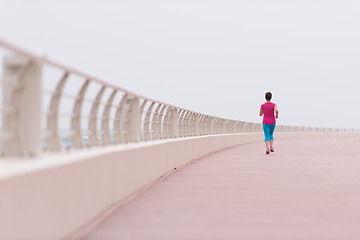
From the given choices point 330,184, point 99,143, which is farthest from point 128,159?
point 330,184

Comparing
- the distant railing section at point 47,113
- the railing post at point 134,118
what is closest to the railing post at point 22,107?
the distant railing section at point 47,113

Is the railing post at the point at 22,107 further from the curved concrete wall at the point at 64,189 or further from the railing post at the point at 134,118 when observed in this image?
the railing post at the point at 134,118

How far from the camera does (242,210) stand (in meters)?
7.52

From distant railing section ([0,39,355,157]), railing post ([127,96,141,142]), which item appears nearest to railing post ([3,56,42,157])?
distant railing section ([0,39,355,157])

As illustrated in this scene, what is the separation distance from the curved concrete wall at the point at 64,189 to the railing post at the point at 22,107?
0.21m

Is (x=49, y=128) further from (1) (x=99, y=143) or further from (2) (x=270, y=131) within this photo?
(2) (x=270, y=131)

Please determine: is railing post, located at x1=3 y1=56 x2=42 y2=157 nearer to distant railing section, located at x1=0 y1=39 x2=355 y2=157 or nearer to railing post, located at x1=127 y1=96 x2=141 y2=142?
distant railing section, located at x1=0 y1=39 x2=355 y2=157

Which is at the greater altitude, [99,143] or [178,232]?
[99,143]

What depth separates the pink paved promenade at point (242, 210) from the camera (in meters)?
6.02

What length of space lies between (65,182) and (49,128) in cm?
99

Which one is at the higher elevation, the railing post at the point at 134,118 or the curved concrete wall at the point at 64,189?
the railing post at the point at 134,118

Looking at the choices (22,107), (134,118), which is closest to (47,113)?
(22,107)

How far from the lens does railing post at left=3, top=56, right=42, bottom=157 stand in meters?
5.43

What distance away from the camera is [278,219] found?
22.4 ft
